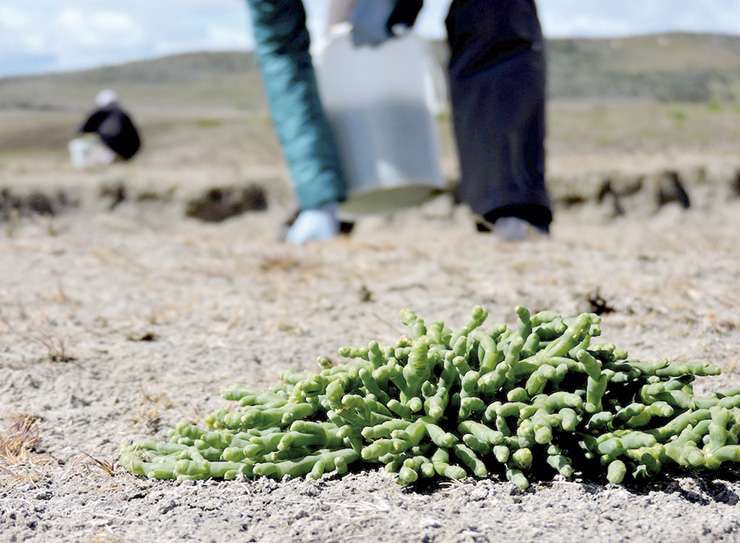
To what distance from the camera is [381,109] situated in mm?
5172

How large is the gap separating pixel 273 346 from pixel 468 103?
7.16 feet

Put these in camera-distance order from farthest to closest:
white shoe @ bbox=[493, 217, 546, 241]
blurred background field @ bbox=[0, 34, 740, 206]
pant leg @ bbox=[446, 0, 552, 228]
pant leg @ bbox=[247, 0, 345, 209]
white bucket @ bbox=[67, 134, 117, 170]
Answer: white bucket @ bbox=[67, 134, 117, 170] < blurred background field @ bbox=[0, 34, 740, 206] < pant leg @ bbox=[247, 0, 345, 209] < white shoe @ bbox=[493, 217, 546, 241] < pant leg @ bbox=[446, 0, 552, 228]

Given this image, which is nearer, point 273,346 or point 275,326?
point 273,346

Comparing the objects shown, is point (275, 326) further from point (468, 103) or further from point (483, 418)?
point (468, 103)

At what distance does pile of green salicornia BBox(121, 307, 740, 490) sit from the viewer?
1820mm

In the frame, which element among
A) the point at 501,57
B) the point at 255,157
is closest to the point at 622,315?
the point at 501,57

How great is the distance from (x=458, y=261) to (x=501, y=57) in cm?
102

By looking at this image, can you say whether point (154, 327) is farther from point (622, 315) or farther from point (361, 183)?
point (361, 183)

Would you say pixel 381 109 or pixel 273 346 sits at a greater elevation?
pixel 381 109

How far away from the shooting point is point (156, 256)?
4.59 m

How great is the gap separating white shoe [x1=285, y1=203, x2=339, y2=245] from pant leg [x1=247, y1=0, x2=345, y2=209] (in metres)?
0.06

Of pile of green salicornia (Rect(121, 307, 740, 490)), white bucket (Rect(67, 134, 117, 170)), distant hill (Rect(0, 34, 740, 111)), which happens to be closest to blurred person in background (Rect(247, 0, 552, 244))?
pile of green salicornia (Rect(121, 307, 740, 490))

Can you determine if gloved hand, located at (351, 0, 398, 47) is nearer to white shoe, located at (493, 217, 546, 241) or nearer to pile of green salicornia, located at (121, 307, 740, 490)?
white shoe, located at (493, 217, 546, 241)

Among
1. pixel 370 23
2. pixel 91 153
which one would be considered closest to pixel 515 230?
pixel 370 23
